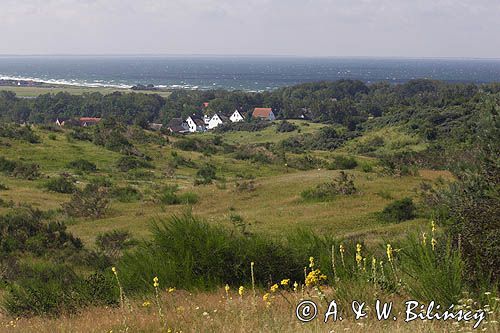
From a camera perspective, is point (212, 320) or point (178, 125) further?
point (178, 125)

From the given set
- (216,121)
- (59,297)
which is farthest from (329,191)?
(216,121)

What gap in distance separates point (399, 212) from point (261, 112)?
7995 cm

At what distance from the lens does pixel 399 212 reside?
16766mm

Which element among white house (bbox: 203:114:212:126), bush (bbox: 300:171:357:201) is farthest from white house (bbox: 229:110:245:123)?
bush (bbox: 300:171:357:201)

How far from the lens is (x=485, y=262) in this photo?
5703mm

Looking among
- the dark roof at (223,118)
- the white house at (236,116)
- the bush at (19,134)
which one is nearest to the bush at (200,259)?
the bush at (19,134)

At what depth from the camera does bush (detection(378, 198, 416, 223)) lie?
16.6 metres

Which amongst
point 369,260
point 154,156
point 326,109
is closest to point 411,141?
point 154,156

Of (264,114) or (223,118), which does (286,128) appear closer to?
(264,114)

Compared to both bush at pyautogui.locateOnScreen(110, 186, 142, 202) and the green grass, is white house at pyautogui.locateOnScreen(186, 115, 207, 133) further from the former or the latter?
bush at pyautogui.locateOnScreen(110, 186, 142, 202)

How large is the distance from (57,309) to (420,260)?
4.34m

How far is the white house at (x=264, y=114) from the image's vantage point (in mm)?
94375

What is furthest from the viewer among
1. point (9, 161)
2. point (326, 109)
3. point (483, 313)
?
point (326, 109)

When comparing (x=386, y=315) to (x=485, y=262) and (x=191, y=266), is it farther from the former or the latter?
(x=191, y=266)
